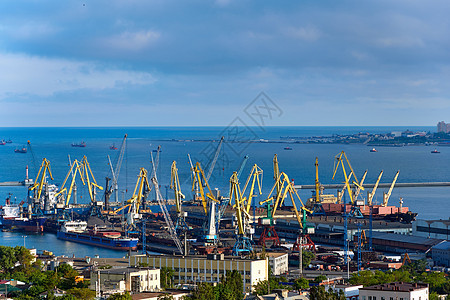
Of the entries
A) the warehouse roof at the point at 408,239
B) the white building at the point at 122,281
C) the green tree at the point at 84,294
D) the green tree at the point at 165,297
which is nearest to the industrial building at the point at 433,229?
the warehouse roof at the point at 408,239

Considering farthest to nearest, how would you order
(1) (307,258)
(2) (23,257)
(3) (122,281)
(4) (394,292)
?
(1) (307,258) → (2) (23,257) → (3) (122,281) → (4) (394,292)

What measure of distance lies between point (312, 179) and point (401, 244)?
45428 mm

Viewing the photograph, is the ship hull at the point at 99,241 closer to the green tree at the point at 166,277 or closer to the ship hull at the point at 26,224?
the ship hull at the point at 26,224

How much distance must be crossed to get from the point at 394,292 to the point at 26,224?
36031 mm

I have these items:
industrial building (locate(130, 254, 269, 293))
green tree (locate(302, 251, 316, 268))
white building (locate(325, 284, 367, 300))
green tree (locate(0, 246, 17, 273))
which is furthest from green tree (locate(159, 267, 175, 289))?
green tree (locate(302, 251, 316, 268))

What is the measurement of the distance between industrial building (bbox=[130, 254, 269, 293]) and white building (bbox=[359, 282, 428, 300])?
178 inches

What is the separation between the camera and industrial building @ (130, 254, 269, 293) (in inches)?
950

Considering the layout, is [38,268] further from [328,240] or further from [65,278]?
[328,240]

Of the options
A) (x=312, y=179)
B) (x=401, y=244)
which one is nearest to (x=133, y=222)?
(x=401, y=244)

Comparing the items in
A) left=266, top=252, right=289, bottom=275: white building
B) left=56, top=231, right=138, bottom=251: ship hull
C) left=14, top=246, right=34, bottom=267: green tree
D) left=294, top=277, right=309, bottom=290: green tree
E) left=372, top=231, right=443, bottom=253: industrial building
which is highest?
left=14, top=246, right=34, bottom=267: green tree

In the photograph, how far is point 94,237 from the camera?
45469 millimetres

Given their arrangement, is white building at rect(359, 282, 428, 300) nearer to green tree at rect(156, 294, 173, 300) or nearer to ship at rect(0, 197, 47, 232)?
green tree at rect(156, 294, 173, 300)

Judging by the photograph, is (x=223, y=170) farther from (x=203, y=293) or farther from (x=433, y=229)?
(x=203, y=293)

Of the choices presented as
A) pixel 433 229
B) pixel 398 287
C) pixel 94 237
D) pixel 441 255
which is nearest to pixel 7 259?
pixel 398 287
